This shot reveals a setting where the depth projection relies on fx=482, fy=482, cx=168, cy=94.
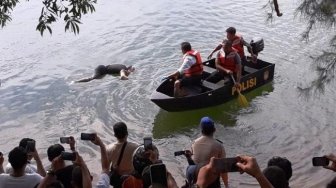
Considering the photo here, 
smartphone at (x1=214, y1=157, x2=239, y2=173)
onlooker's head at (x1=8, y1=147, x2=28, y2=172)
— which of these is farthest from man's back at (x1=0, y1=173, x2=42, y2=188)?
smartphone at (x1=214, y1=157, x2=239, y2=173)

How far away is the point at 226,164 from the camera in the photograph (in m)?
3.72

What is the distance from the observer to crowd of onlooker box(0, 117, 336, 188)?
154 inches

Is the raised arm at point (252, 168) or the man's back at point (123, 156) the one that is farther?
the man's back at point (123, 156)

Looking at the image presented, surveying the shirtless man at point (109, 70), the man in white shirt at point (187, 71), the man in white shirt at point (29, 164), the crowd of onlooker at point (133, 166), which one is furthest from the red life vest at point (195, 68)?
the man in white shirt at point (29, 164)

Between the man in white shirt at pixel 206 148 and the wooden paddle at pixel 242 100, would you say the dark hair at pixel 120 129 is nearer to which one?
the man in white shirt at pixel 206 148

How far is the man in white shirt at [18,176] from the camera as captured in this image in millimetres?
5273

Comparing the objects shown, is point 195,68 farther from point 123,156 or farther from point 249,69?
point 123,156

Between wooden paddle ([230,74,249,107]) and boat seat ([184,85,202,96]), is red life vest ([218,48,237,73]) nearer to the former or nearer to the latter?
wooden paddle ([230,74,249,107])

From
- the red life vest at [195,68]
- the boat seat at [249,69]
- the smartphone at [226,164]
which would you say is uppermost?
the smartphone at [226,164]

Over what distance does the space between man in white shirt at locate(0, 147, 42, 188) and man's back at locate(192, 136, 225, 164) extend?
2258 mm

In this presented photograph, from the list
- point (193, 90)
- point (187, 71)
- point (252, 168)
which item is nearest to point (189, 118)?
point (193, 90)

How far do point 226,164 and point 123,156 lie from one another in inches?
112

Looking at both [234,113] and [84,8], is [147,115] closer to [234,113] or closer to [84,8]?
[234,113]

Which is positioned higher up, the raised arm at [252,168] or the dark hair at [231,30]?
the raised arm at [252,168]
